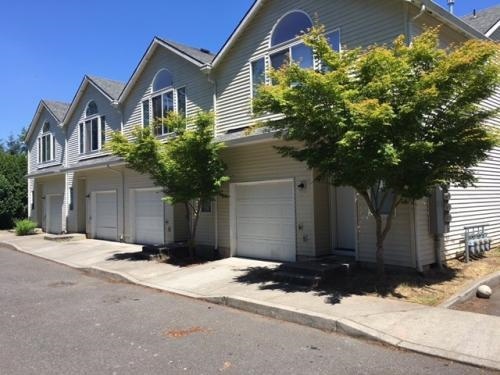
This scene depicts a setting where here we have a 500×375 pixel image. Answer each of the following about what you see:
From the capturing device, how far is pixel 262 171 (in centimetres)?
1296

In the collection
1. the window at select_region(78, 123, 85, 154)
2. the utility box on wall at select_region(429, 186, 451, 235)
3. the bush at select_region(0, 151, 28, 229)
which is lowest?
the utility box on wall at select_region(429, 186, 451, 235)

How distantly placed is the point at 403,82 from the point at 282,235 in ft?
18.8

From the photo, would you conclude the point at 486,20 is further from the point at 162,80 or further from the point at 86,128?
the point at 86,128

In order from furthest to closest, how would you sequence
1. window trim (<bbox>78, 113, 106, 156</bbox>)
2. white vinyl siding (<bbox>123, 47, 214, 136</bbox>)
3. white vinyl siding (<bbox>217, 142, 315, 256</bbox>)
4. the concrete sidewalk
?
window trim (<bbox>78, 113, 106, 156</bbox>)
white vinyl siding (<bbox>123, 47, 214, 136</bbox>)
white vinyl siding (<bbox>217, 142, 315, 256</bbox>)
the concrete sidewalk

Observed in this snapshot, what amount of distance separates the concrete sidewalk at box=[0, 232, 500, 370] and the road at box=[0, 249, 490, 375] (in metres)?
0.21

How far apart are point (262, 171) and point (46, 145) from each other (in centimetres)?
1874

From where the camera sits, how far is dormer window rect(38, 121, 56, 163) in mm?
26062

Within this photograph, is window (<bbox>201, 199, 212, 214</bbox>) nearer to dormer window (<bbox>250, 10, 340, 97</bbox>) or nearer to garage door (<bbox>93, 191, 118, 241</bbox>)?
dormer window (<bbox>250, 10, 340, 97</bbox>)

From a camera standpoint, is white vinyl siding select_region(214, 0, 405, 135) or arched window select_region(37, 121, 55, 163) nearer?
white vinyl siding select_region(214, 0, 405, 135)

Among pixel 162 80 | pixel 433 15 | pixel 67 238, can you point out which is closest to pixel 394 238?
pixel 433 15

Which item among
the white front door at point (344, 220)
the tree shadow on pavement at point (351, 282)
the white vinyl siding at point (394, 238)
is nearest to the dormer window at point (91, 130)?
the white front door at point (344, 220)

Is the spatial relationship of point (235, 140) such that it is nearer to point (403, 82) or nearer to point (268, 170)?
point (268, 170)

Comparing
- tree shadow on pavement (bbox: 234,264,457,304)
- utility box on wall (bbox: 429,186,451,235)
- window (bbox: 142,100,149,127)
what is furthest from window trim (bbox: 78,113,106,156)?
utility box on wall (bbox: 429,186,451,235)

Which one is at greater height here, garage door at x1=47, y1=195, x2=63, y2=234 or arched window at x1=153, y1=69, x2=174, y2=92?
arched window at x1=153, y1=69, x2=174, y2=92
